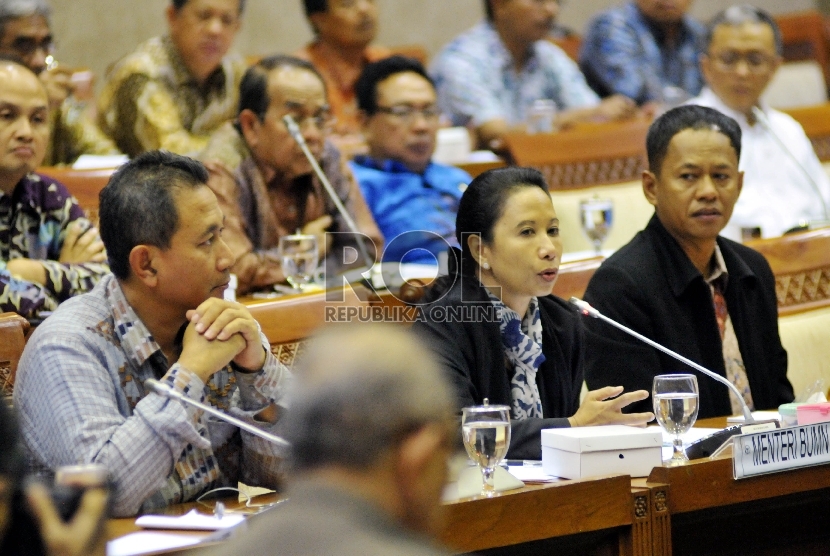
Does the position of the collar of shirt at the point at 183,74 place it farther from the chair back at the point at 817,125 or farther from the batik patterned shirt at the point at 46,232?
the chair back at the point at 817,125

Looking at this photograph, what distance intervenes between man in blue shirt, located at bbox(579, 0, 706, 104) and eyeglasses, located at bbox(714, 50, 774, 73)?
38.2 inches

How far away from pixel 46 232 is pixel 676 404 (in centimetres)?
160

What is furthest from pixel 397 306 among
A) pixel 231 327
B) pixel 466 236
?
pixel 231 327

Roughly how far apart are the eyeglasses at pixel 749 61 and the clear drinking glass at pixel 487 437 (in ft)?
9.49

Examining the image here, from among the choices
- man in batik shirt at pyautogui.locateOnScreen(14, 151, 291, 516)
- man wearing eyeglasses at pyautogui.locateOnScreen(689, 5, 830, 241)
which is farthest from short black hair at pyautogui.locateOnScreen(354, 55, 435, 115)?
man in batik shirt at pyautogui.locateOnScreen(14, 151, 291, 516)

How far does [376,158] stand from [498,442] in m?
2.36

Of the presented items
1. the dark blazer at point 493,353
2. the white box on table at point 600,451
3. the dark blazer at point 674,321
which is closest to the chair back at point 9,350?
the dark blazer at point 493,353

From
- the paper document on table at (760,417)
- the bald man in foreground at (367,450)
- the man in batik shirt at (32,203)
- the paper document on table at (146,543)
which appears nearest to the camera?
the bald man in foreground at (367,450)

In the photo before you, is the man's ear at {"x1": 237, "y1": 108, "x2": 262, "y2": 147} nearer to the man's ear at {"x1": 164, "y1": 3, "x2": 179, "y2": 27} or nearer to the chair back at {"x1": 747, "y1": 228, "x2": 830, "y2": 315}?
the man's ear at {"x1": 164, "y1": 3, "x2": 179, "y2": 27}

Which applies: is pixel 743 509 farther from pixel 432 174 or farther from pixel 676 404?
pixel 432 174

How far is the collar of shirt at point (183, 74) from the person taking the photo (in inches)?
154

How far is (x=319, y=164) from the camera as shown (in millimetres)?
3551

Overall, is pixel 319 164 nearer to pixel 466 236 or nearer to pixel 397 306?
pixel 397 306

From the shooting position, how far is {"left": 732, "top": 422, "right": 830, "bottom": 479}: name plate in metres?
1.82
